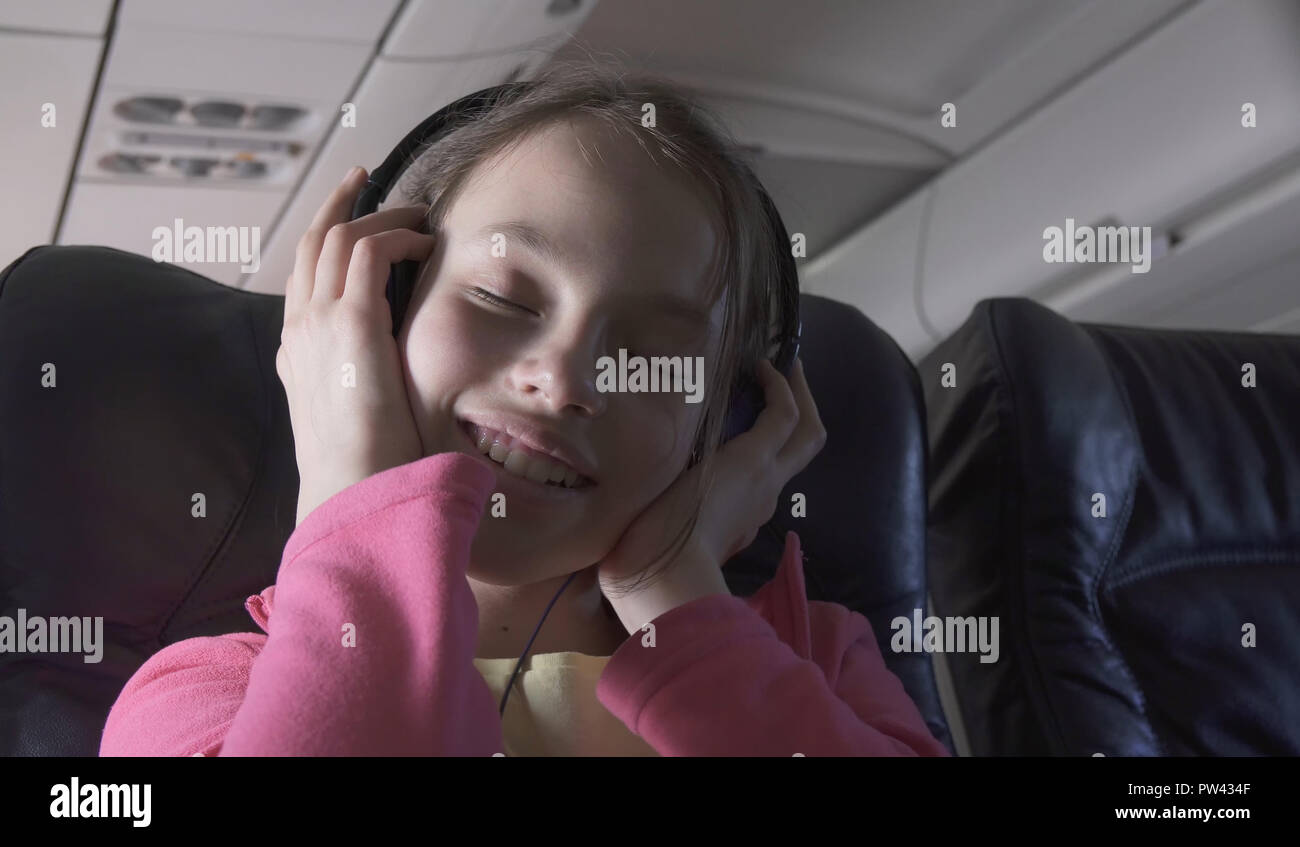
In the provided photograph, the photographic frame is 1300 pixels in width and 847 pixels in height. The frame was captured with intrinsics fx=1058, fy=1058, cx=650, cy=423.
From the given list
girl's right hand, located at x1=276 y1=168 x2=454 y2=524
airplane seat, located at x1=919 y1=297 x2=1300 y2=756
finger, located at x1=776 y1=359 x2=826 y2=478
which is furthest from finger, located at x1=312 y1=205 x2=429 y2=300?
airplane seat, located at x1=919 y1=297 x2=1300 y2=756

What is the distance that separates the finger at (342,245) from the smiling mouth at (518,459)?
16 cm

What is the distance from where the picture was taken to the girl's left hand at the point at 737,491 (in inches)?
34.9

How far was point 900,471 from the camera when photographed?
3.90 feet

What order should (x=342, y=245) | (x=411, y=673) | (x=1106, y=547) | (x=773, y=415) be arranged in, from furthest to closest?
(x=1106, y=547) < (x=773, y=415) < (x=342, y=245) < (x=411, y=673)

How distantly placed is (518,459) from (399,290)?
0.66 feet

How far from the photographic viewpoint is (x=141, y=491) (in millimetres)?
990

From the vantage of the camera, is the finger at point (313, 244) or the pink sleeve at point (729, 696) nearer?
the pink sleeve at point (729, 696)

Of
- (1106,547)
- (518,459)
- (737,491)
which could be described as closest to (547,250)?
(518,459)

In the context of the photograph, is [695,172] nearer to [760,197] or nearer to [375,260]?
[760,197]

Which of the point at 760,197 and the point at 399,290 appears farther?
the point at 760,197

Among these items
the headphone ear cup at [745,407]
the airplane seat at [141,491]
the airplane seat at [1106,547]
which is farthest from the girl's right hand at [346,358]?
the airplane seat at [1106,547]

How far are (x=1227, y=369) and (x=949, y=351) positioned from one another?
0.39m

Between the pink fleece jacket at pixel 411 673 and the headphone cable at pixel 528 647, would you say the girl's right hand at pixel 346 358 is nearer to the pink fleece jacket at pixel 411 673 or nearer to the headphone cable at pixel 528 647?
the pink fleece jacket at pixel 411 673

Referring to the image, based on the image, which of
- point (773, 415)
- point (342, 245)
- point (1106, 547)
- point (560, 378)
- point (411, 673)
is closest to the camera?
point (411, 673)
